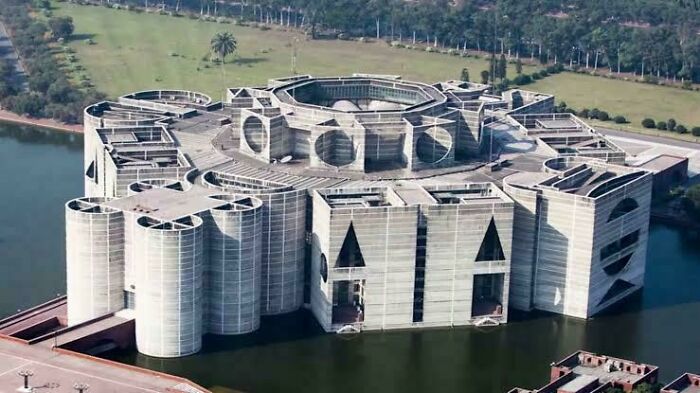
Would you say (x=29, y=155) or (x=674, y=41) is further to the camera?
(x=674, y=41)

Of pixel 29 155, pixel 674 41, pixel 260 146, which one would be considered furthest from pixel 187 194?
pixel 674 41

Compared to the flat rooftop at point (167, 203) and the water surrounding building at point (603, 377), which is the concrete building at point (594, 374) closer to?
the water surrounding building at point (603, 377)

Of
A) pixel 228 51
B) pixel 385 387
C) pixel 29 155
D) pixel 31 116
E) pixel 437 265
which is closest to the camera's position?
pixel 385 387

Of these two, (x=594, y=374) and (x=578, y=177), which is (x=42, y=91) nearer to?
(x=578, y=177)

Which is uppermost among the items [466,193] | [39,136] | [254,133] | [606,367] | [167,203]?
[254,133]

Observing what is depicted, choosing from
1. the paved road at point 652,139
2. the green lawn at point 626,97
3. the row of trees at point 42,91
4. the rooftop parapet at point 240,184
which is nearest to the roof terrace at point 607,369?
the rooftop parapet at point 240,184

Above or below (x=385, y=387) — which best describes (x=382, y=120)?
above

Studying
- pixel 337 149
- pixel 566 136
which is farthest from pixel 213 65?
pixel 337 149

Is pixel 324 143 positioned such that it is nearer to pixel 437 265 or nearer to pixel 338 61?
pixel 437 265
